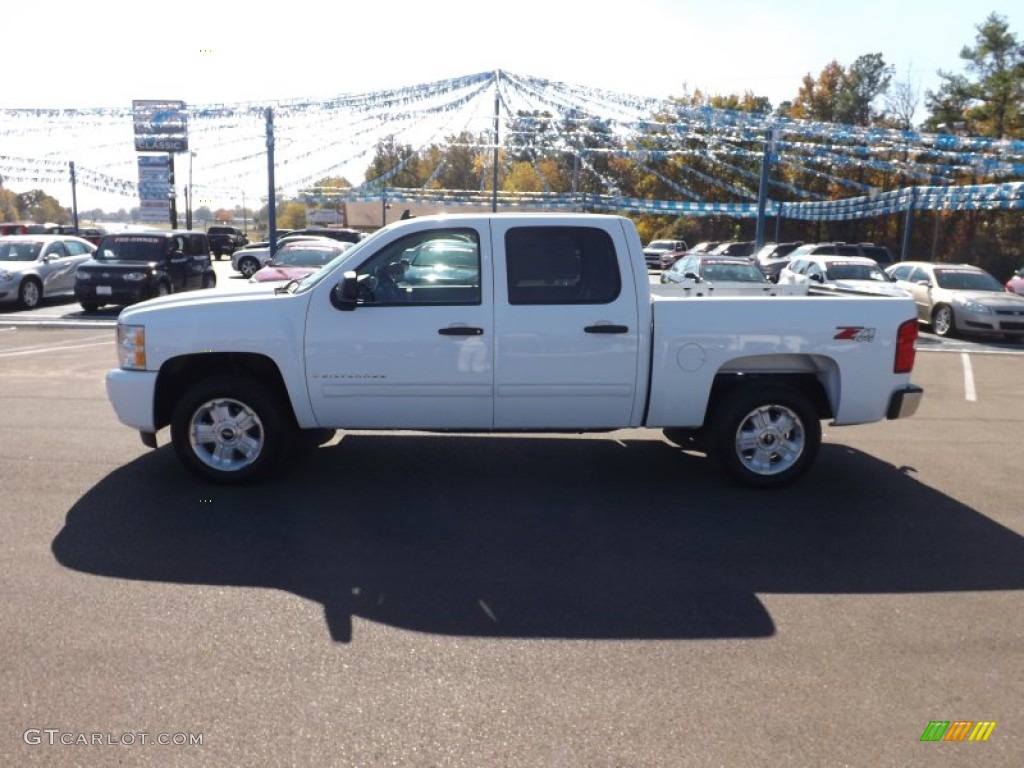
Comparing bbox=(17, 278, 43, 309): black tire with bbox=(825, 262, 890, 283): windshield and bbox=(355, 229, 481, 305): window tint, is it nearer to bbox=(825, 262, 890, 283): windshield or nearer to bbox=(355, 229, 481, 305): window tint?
bbox=(355, 229, 481, 305): window tint

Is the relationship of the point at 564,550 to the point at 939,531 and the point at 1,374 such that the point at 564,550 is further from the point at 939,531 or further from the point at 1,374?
the point at 1,374

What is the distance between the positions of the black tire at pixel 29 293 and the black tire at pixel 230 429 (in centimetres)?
1581

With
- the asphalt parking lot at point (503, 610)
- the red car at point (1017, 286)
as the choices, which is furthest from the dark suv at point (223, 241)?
the asphalt parking lot at point (503, 610)

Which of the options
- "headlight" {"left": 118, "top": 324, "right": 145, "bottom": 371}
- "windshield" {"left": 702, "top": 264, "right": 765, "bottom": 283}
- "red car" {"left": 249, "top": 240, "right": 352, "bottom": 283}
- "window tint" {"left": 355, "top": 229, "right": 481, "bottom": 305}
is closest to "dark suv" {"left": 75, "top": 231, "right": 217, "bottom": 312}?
"red car" {"left": 249, "top": 240, "right": 352, "bottom": 283}

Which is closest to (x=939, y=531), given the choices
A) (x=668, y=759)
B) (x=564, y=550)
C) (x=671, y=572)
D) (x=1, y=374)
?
(x=671, y=572)

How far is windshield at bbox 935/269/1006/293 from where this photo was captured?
1822 centimetres

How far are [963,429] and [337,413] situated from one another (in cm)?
636

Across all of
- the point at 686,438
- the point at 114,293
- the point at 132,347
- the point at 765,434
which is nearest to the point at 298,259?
the point at 114,293

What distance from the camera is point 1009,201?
26250 mm

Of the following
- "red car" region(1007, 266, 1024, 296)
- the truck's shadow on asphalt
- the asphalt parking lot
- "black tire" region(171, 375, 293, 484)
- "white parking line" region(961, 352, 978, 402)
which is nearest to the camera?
the asphalt parking lot

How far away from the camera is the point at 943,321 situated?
17.7 m

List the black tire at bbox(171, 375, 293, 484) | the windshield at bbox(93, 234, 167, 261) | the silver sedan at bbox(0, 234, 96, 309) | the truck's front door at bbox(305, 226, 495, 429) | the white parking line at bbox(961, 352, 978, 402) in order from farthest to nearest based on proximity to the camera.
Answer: the windshield at bbox(93, 234, 167, 261)
the silver sedan at bbox(0, 234, 96, 309)
the white parking line at bbox(961, 352, 978, 402)
the black tire at bbox(171, 375, 293, 484)
the truck's front door at bbox(305, 226, 495, 429)

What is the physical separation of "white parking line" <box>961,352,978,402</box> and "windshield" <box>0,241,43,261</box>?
1933 centimetres

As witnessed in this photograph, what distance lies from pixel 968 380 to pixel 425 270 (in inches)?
360
